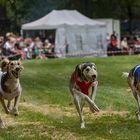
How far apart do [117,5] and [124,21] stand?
9.14 ft

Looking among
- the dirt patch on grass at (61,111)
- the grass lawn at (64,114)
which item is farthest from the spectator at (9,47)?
the dirt patch on grass at (61,111)

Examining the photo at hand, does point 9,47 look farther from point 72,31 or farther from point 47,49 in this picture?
point 72,31

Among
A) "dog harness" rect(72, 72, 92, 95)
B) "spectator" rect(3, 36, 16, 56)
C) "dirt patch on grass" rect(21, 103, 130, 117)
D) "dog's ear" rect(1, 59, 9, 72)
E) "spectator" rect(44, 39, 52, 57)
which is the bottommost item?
"spectator" rect(44, 39, 52, 57)

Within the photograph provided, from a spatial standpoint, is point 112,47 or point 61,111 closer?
point 61,111

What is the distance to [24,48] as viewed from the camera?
1458 inches

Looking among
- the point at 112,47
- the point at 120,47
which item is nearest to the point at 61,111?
the point at 112,47

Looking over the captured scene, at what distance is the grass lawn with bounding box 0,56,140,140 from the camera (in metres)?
10.9

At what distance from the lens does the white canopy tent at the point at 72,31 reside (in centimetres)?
4141

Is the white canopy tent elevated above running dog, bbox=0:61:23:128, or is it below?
below

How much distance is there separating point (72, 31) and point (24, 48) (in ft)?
19.1

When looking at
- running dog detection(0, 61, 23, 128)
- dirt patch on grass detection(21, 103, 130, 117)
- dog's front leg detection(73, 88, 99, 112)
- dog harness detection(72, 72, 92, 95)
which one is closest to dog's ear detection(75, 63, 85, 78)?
dog harness detection(72, 72, 92, 95)

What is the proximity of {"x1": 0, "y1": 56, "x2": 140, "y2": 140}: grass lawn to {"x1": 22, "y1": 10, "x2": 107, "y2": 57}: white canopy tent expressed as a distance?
16225mm

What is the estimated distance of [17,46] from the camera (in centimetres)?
3584

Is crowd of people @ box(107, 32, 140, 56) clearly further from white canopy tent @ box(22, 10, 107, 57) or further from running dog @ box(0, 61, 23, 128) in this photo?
running dog @ box(0, 61, 23, 128)
